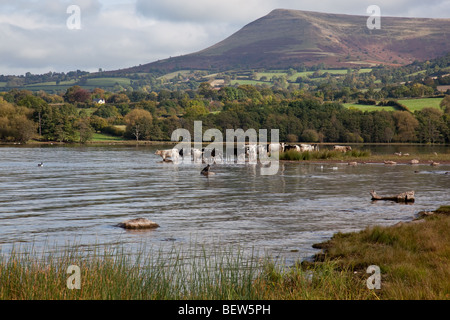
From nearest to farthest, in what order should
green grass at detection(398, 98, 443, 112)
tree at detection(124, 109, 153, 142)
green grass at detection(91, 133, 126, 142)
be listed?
green grass at detection(91, 133, 126, 142) < tree at detection(124, 109, 153, 142) < green grass at detection(398, 98, 443, 112)

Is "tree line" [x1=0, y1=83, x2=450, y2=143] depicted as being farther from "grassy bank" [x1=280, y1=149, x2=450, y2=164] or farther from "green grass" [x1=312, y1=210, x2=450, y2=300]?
"green grass" [x1=312, y1=210, x2=450, y2=300]

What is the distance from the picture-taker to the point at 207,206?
2739 cm

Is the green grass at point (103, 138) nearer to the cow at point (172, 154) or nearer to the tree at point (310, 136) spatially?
the tree at point (310, 136)

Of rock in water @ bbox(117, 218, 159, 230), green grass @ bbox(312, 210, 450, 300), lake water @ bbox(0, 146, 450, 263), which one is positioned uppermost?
green grass @ bbox(312, 210, 450, 300)

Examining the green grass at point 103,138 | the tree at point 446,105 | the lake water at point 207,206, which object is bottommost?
the lake water at point 207,206

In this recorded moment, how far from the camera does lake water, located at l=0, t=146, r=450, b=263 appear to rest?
1884 centimetres

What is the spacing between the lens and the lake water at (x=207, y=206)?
1884cm

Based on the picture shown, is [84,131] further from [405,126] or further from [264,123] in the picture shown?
[405,126]

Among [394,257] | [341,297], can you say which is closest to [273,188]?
[394,257]

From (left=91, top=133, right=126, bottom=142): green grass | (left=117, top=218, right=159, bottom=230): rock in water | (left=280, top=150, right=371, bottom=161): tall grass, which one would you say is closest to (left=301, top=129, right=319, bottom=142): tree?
(left=91, top=133, right=126, bottom=142): green grass

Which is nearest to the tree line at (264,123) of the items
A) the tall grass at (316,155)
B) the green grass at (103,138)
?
the green grass at (103,138)

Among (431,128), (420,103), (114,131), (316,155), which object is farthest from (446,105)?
(316,155)

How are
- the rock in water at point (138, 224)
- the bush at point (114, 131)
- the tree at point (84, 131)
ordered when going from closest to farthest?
the rock in water at point (138, 224)
the tree at point (84, 131)
the bush at point (114, 131)

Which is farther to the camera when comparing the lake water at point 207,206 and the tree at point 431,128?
the tree at point 431,128
